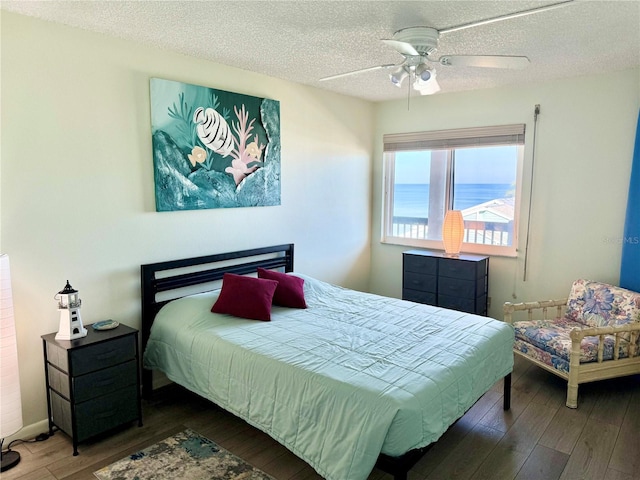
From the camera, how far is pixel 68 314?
2.62 meters

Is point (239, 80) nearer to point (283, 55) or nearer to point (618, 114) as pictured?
point (283, 55)

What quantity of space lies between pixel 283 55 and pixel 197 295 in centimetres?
192

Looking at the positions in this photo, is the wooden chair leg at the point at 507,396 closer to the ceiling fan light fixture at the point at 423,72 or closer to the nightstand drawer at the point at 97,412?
the ceiling fan light fixture at the point at 423,72

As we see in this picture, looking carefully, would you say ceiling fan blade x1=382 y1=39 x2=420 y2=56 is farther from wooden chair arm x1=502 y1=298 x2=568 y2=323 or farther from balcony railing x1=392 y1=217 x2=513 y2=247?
balcony railing x1=392 y1=217 x2=513 y2=247

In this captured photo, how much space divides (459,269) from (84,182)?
132 inches

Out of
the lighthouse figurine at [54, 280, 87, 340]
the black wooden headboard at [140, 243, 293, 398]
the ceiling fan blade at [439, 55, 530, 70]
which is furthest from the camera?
the black wooden headboard at [140, 243, 293, 398]

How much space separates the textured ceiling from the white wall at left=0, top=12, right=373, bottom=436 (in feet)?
0.55

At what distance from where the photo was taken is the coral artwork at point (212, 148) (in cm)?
323

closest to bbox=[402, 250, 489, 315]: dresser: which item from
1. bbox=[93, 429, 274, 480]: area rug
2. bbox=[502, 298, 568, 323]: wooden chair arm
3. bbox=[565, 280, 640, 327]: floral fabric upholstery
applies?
bbox=[502, 298, 568, 323]: wooden chair arm

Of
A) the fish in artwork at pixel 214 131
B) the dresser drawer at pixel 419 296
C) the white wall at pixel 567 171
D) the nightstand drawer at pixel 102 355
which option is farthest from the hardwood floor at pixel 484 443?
the fish in artwork at pixel 214 131

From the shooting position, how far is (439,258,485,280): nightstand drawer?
4285 mm

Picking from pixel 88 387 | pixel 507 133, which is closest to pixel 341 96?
pixel 507 133

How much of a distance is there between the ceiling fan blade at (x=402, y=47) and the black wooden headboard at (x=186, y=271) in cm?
211

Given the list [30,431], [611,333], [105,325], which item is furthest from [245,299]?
[611,333]
